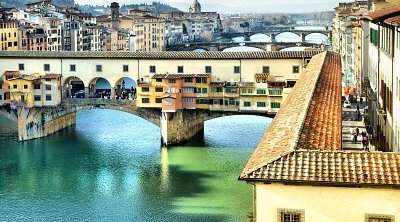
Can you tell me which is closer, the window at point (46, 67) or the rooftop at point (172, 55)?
the rooftop at point (172, 55)

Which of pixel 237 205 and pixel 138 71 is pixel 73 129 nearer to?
pixel 138 71

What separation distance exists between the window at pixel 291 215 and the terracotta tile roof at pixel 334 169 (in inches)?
23.3

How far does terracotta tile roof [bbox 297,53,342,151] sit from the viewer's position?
11.9m

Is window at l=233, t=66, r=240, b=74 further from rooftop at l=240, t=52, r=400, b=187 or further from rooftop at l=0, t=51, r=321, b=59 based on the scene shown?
rooftop at l=240, t=52, r=400, b=187

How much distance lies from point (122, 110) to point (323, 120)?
964 inches


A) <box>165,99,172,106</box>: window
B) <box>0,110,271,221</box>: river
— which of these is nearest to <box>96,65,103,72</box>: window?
<box>0,110,271,221</box>: river

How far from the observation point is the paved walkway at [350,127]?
18.0 metres

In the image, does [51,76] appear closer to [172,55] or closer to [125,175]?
[172,55]

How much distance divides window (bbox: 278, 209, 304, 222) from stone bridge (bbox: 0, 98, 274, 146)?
25.4m

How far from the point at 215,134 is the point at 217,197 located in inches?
550

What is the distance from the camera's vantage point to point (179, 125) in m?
36.8

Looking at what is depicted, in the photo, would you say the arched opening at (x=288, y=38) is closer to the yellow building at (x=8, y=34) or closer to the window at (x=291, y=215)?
the yellow building at (x=8, y=34)

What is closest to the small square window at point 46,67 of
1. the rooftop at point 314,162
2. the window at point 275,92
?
the window at point 275,92

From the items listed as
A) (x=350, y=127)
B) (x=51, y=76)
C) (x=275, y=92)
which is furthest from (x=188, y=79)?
(x=350, y=127)
